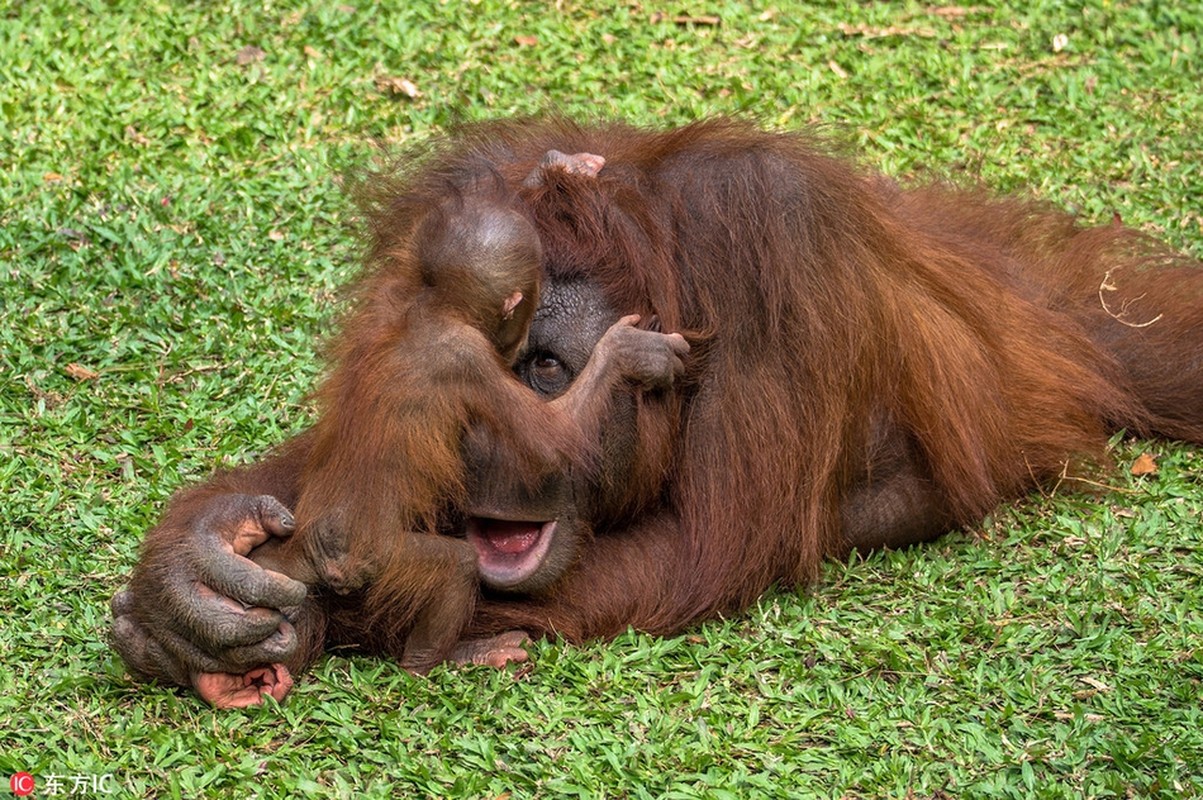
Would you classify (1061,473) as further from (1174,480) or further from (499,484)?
(499,484)

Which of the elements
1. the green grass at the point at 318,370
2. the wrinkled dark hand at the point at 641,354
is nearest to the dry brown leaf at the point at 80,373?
the green grass at the point at 318,370

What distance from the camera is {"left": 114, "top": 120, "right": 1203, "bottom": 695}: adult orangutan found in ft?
11.5

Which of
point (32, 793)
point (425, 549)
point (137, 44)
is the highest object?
point (137, 44)

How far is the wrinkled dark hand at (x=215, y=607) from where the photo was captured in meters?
3.39

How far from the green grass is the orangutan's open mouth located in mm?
194

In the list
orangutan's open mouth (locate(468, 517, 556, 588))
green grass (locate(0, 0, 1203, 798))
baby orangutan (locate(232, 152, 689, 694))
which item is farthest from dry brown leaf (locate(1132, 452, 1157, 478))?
orangutan's open mouth (locate(468, 517, 556, 588))

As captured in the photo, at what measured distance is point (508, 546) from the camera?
3.72 m

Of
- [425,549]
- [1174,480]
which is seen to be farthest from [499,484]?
[1174,480]

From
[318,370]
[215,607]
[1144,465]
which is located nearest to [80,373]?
[318,370]

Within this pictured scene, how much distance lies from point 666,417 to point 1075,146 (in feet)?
9.57

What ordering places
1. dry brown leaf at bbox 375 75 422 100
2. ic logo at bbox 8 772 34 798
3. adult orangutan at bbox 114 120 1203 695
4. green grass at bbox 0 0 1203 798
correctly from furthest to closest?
dry brown leaf at bbox 375 75 422 100 → adult orangutan at bbox 114 120 1203 695 → green grass at bbox 0 0 1203 798 → ic logo at bbox 8 772 34 798

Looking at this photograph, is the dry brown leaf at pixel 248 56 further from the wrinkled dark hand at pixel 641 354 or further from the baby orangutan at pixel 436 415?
the wrinkled dark hand at pixel 641 354

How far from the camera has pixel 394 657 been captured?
12.0 feet

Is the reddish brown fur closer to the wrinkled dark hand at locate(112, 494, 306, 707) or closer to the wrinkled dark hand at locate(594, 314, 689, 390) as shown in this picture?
the wrinkled dark hand at locate(594, 314, 689, 390)
